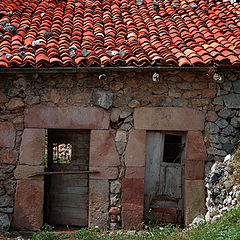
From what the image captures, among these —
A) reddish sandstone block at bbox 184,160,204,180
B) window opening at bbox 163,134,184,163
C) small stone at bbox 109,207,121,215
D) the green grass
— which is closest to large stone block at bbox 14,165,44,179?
the green grass

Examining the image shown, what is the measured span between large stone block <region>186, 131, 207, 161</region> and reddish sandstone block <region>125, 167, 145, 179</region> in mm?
841

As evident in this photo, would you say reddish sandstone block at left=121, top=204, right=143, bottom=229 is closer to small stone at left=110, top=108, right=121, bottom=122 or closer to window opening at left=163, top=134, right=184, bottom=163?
window opening at left=163, top=134, right=184, bottom=163

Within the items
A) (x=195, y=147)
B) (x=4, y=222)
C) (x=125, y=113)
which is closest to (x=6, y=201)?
(x=4, y=222)

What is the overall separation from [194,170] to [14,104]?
10.8ft

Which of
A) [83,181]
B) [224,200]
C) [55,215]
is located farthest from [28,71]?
[224,200]

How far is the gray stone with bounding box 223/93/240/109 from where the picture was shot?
6109 millimetres

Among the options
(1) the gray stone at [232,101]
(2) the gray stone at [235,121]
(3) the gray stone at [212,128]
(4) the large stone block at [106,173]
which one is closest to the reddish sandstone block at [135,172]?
(4) the large stone block at [106,173]

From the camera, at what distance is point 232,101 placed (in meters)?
6.11

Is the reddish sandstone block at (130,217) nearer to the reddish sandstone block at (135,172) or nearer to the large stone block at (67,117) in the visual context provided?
the reddish sandstone block at (135,172)

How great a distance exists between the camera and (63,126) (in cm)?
609

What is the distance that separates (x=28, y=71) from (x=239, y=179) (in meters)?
3.69

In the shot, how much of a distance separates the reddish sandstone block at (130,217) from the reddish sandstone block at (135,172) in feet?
1.67

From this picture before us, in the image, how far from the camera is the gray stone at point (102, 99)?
6055 millimetres

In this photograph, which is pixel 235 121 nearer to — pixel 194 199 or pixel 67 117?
pixel 194 199
